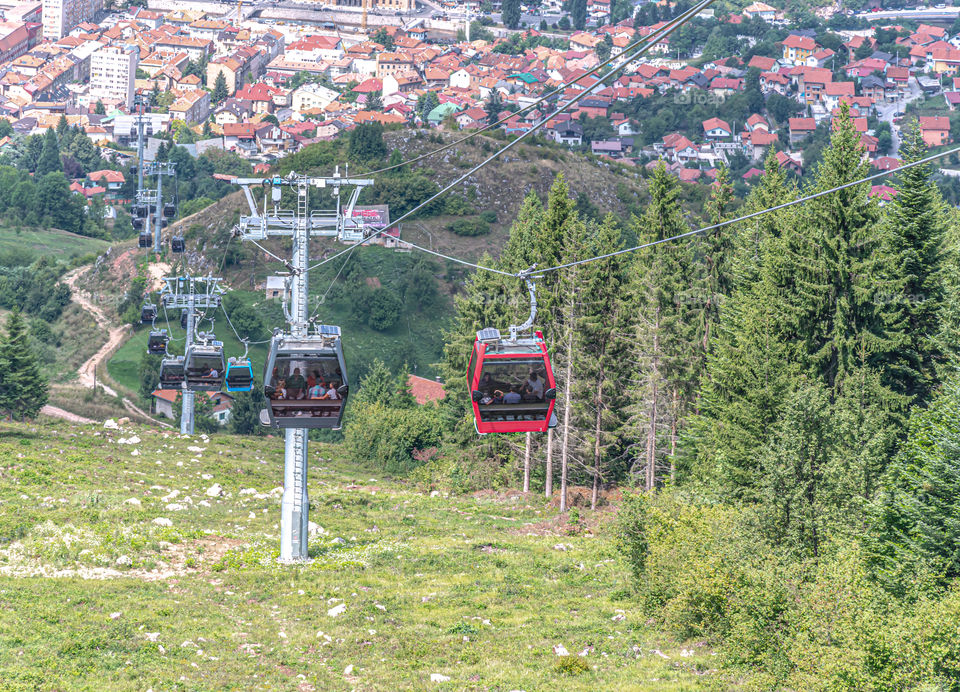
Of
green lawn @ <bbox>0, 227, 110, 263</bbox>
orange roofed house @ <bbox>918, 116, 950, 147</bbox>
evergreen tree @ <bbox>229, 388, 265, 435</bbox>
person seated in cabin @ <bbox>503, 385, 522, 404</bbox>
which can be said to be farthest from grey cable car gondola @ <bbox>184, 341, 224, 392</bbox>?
orange roofed house @ <bbox>918, 116, 950, 147</bbox>

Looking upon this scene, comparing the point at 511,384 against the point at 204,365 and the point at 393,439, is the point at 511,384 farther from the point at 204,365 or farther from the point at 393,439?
the point at 393,439

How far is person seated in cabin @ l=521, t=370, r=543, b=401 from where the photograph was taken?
19.8 meters

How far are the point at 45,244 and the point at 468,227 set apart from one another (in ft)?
174

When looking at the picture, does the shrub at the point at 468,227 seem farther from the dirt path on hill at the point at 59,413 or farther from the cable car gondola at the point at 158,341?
the cable car gondola at the point at 158,341

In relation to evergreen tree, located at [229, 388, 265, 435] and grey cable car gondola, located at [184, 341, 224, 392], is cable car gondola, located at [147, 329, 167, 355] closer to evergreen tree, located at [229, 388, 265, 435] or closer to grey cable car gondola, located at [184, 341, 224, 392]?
grey cable car gondola, located at [184, 341, 224, 392]

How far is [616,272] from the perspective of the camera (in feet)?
154

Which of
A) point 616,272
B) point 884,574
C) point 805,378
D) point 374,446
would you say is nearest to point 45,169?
point 374,446

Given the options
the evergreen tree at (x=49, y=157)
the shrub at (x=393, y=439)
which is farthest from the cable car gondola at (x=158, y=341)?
the evergreen tree at (x=49, y=157)

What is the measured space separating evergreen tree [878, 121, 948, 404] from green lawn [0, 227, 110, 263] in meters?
97.2

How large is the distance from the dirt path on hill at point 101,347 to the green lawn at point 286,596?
33.4 metres

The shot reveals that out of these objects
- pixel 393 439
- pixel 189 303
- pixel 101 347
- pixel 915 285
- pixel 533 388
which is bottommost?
pixel 101 347

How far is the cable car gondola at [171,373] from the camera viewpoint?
41.4 m

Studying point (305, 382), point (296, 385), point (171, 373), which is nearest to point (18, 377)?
point (171, 373)

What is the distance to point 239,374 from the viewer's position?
3634 centimetres
